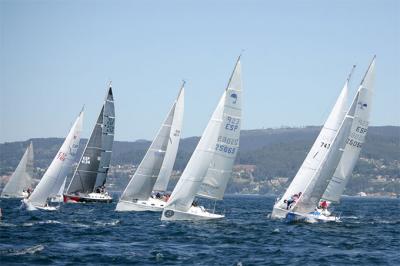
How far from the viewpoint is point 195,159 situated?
168 feet

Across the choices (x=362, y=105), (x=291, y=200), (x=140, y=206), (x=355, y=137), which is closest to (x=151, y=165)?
(x=140, y=206)

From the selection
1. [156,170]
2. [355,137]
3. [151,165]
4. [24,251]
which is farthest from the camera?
[156,170]

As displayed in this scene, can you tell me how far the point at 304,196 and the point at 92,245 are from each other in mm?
19777

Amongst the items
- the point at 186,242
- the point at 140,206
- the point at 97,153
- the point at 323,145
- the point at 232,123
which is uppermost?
the point at 232,123

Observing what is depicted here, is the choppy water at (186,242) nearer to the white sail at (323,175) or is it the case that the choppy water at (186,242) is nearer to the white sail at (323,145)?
the white sail at (323,175)

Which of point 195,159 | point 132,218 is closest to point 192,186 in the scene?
point 195,159

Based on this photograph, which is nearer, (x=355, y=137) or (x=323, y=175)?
(x=323, y=175)

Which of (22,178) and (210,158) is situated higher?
(210,158)

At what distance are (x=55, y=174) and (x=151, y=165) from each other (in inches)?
289

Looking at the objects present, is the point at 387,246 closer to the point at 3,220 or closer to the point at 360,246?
the point at 360,246

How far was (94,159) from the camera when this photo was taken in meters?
77.1

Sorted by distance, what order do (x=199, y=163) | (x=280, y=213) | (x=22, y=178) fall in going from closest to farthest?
1. (x=199, y=163)
2. (x=280, y=213)
3. (x=22, y=178)

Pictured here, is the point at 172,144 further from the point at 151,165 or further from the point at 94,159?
the point at 94,159

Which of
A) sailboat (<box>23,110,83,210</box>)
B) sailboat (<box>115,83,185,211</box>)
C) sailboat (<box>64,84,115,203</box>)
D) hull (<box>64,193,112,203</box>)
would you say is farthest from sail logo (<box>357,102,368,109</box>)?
hull (<box>64,193,112,203</box>)
